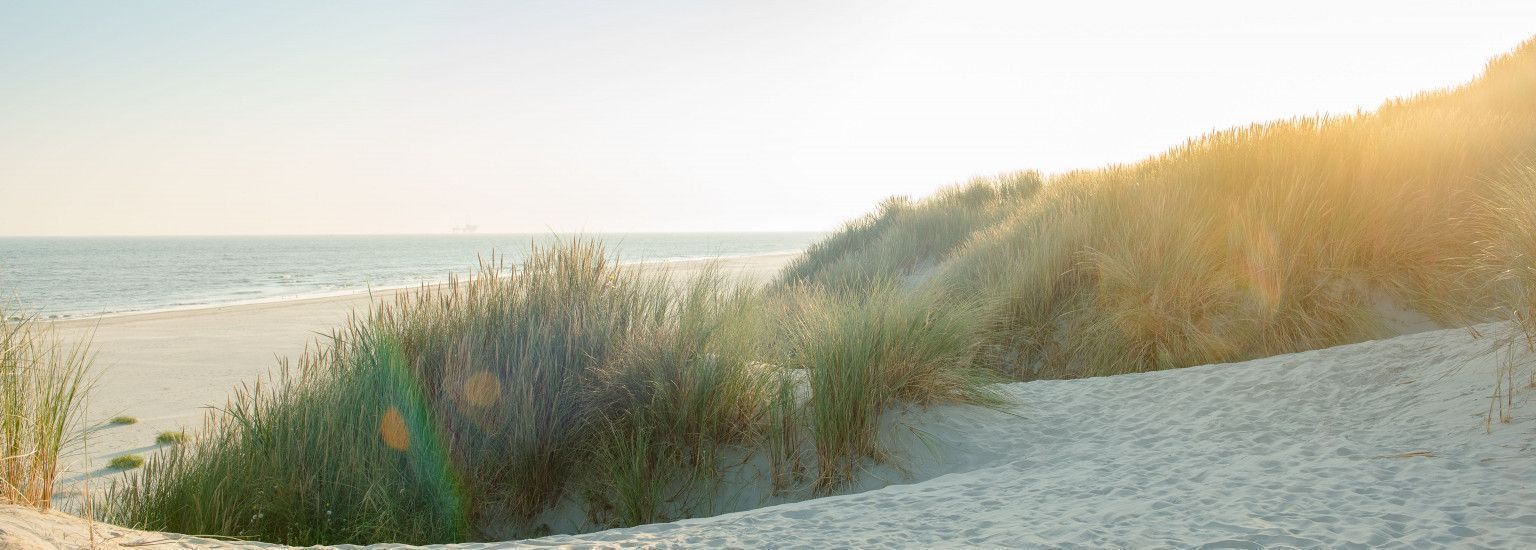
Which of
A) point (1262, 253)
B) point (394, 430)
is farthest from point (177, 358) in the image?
point (1262, 253)

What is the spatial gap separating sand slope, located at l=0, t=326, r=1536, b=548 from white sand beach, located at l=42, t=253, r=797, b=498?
2588mm

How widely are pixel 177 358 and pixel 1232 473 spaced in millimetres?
15285

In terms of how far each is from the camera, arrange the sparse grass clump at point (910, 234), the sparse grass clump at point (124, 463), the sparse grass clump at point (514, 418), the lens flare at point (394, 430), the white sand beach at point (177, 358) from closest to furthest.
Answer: the sparse grass clump at point (514, 418) < the lens flare at point (394, 430) < the sparse grass clump at point (124, 463) < the white sand beach at point (177, 358) < the sparse grass clump at point (910, 234)

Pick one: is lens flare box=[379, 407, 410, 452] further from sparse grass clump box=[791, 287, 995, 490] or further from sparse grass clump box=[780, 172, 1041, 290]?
sparse grass clump box=[780, 172, 1041, 290]

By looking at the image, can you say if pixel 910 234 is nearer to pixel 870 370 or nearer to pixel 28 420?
pixel 870 370

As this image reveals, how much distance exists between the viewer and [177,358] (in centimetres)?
1355

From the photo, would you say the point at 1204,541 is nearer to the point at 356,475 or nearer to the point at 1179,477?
the point at 1179,477

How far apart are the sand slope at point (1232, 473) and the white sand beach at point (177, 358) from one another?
2.59 m

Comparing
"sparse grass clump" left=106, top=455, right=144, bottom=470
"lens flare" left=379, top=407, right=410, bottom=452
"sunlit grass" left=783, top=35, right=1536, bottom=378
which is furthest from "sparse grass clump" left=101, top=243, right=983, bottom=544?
"sparse grass clump" left=106, top=455, right=144, bottom=470

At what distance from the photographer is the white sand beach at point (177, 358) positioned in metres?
7.67

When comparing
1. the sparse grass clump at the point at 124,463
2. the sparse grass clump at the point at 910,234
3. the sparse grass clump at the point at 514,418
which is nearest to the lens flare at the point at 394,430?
the sparse grass clump at the point at 514,418

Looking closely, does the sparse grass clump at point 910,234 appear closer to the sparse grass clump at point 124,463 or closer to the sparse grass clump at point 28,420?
the sparse grass clump at point 124,463

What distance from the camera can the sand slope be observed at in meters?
2.65

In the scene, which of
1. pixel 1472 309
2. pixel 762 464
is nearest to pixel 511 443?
pixel 762 464
